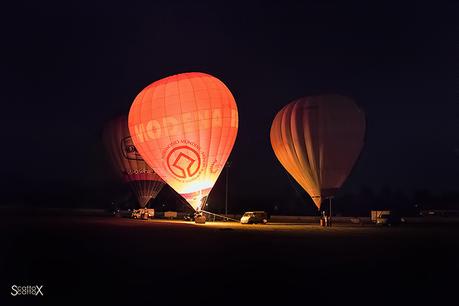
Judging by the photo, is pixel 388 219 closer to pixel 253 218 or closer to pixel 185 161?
pixel 253 218

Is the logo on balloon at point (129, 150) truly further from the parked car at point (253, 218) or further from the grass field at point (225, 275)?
the grass field at point (225, 275)

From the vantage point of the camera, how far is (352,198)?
5192 inches

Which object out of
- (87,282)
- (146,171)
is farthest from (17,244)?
(146,171)

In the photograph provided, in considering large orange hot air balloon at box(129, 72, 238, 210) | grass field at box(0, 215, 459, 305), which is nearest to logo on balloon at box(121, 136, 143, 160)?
large orange hot air balloon at box(129, 72, 238, 210)

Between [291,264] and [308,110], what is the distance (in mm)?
29231

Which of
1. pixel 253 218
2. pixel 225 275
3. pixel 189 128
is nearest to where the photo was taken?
pixel 225 275

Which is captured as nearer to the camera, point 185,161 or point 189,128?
point 189,128

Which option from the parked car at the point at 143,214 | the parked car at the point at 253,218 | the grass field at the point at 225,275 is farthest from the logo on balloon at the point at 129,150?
the grass field at the point at 225,275

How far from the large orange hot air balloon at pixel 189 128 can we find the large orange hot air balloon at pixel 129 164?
517 inches

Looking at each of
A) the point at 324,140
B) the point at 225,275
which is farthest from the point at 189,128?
the point at 225,275

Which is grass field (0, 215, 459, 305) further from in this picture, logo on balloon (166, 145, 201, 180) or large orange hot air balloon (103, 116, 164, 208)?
large orange hot air balloon (103, 116, 164, 208)

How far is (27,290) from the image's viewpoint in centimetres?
934

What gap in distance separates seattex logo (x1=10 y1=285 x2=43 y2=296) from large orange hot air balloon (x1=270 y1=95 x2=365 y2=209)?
33.2 m

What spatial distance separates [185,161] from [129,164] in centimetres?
1738
